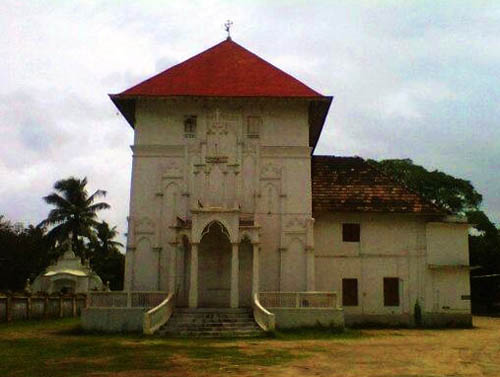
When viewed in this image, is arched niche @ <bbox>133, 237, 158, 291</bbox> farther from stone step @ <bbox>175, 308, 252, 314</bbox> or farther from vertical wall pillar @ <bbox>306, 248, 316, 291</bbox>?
vertical wall pillar @ <bbox>306, 248, 316, 291</bbox>

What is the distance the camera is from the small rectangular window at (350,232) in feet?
89.4

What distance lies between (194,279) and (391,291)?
941 centimetres

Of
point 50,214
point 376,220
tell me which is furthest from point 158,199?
point 50,214

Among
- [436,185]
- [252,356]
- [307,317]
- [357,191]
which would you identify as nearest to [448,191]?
[436,185]

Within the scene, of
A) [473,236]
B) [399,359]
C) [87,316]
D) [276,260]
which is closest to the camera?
[399,359]

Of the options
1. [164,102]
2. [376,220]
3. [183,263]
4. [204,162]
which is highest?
[164,102]

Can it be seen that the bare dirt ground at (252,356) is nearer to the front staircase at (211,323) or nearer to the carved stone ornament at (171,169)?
the front staircase at (211,323)

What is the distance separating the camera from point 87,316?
71.6 feet

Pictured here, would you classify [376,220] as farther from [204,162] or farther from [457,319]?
[204,162]

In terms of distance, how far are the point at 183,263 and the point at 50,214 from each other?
2630cm

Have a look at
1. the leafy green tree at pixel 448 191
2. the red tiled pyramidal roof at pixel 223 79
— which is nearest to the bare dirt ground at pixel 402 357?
the red tiled pyramidal roof at pixel 223 79

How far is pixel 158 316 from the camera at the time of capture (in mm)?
20875

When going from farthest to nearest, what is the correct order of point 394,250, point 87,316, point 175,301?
point 394,250, point 175,301, point 87,316

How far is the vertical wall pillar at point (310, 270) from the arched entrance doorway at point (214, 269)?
3293 millimetres
